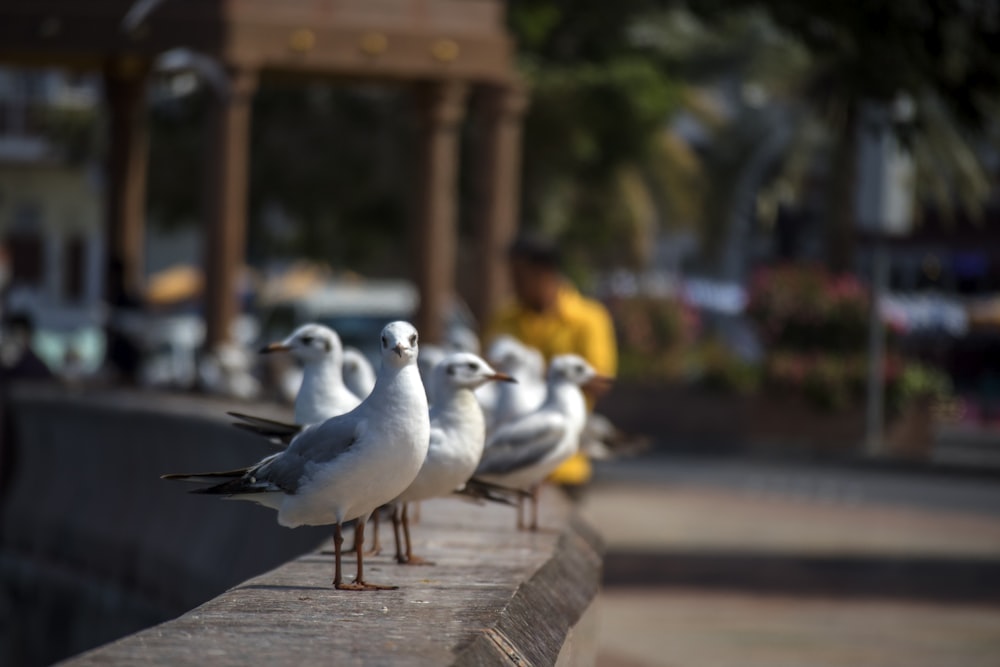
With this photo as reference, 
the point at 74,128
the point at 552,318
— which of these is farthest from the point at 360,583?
the point at 74,128

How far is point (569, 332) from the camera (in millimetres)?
10055

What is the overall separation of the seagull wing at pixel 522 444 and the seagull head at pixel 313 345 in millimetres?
1042

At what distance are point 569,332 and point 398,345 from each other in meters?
4.33

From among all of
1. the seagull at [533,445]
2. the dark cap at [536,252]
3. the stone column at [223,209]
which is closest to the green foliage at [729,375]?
the stone column at [223,209]

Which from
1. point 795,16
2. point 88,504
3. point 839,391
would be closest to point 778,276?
point 839,391

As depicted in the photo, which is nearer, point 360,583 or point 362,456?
point 362,456

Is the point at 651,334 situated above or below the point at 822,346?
below

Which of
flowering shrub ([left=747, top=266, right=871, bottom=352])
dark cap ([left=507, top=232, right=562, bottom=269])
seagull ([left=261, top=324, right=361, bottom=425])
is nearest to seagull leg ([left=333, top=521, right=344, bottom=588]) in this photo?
seagull ([left=261, top=324, right=361, bottom=425])

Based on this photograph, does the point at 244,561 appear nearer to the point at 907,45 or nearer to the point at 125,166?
the point at 907,45

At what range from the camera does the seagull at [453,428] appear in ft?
21.2

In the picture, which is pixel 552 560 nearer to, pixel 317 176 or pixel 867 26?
pixel 867 26

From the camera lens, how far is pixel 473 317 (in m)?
25.2

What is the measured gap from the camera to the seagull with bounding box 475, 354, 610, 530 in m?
7.80

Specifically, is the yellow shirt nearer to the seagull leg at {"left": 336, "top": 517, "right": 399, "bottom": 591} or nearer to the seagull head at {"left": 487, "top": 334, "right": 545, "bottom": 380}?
the seagull head at {"left": 487, "top": 334, "right": 545, "bottom": 380}
